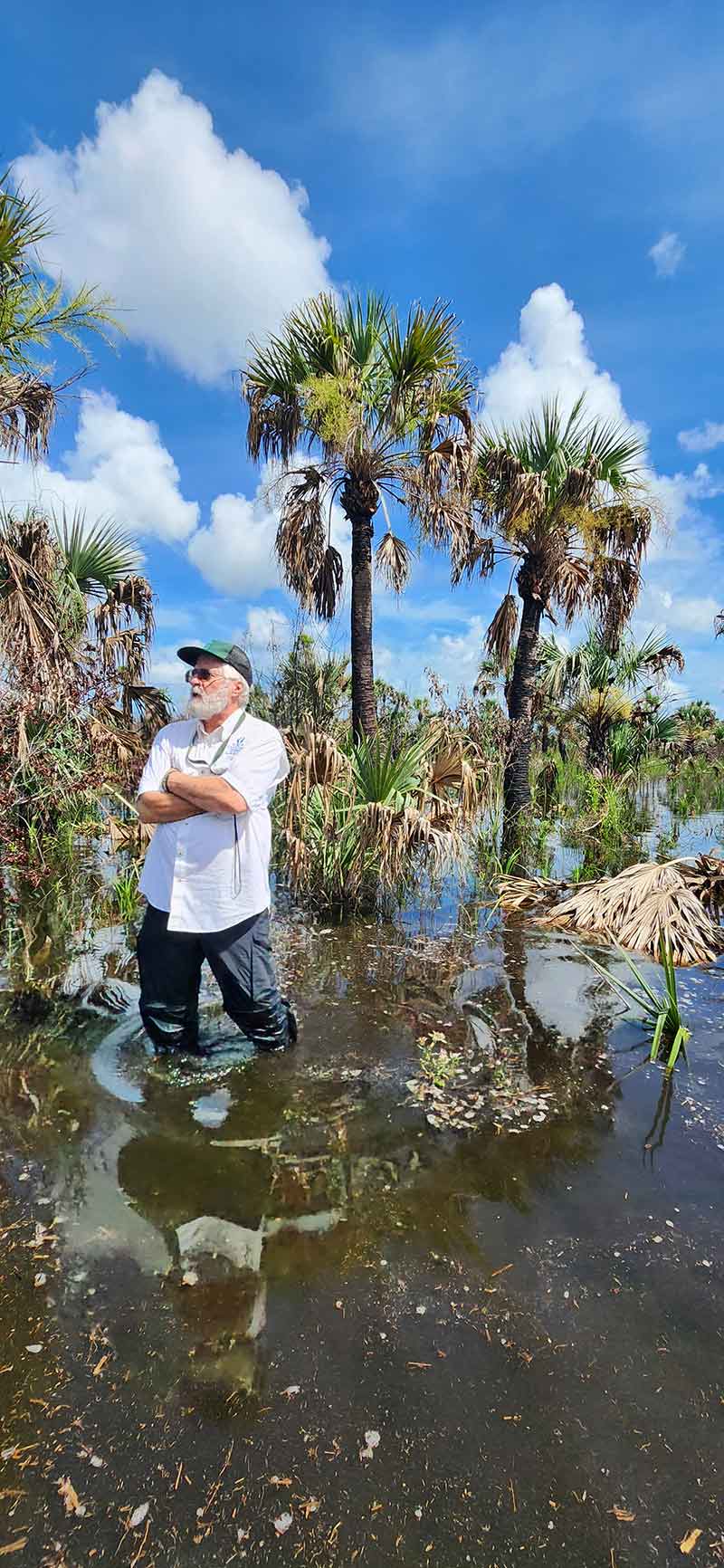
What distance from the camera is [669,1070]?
385 cm

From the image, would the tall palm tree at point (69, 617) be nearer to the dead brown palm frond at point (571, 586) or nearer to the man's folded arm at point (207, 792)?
the man's folded arm at point (207, 792)

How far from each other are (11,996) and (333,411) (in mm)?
7414

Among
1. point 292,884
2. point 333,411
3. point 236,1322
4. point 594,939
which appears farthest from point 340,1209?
point 333,411

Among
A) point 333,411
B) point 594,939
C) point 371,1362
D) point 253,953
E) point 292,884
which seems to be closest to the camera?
point 371,1362

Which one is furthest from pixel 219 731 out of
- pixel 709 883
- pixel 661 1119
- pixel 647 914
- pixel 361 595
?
pixel 361 595

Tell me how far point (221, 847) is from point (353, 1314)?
6.39 ft

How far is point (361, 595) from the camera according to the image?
924 centimetres

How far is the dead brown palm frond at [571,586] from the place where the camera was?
441 inches

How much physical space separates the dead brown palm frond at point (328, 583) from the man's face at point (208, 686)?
6.37m

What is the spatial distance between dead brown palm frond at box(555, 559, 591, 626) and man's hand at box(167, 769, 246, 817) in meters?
9.45

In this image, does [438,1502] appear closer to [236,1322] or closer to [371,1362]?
[371,1362]

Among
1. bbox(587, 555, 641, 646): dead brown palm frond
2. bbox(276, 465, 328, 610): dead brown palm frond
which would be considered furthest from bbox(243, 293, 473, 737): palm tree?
bbox(587, 555, 641, 646): dead brown palm frond

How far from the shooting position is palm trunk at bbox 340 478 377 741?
357 inches

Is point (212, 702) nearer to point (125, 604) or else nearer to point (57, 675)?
point (57, 675)
